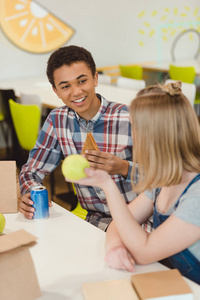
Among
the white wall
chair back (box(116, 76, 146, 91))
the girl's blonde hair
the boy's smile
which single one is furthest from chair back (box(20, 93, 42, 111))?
the girl's blonde hair

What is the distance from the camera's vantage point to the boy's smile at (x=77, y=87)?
1975 millimetres

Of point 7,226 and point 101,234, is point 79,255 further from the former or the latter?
point 7,226

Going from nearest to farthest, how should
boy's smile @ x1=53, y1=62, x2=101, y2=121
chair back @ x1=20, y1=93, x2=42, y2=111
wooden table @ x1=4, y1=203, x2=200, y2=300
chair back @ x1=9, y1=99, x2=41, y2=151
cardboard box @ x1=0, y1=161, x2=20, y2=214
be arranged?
wooden table @ x1=4, y1=203, x2=200, y2=300, cardboard box @ x1=0, y1=161, x2=20, y2=214, boy's smile @ x1=53, y1=62, x2=101, y2=121, chair back @ x1=9, y1=99, x2=41, y2=151, chair back @ x1=20, y1=93, x2=42, y2=111

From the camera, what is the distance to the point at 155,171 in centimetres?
129

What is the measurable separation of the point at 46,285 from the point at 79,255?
A: 7.2 inches

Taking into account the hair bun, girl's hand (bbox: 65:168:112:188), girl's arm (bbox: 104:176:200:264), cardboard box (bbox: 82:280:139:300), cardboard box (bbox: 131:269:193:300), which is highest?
the hair bun

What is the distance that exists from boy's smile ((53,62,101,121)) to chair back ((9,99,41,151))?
4.66ft

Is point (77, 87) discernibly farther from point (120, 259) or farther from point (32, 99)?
point (32, 99)

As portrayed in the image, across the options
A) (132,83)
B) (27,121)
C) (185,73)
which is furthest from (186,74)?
(27,121)

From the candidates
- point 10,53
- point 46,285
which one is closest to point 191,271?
point 46,285

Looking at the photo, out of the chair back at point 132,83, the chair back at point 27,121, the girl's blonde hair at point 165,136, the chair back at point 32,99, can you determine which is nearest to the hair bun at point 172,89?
the girl's blonde hair at point 165,136

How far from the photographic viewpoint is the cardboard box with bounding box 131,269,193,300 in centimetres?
107

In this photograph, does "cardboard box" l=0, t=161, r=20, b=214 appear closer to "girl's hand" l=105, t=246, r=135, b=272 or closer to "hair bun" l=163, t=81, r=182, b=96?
"girl's hand" l=105, t=246, r=135, b=272

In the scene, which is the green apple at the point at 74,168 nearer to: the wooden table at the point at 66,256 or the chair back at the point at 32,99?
the wooden table at the point at 66,256
